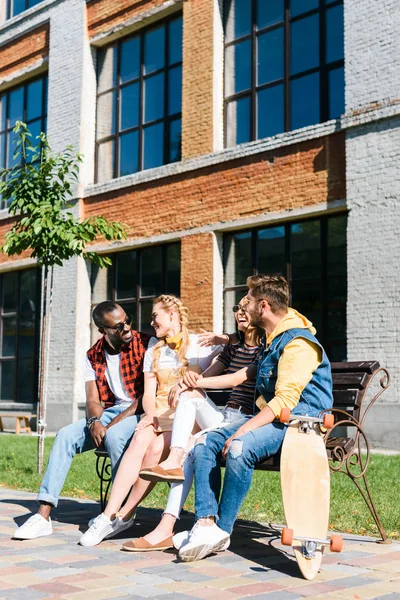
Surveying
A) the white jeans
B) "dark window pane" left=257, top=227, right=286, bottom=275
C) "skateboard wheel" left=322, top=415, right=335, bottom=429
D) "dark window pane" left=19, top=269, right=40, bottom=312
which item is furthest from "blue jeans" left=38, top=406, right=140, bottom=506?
"dark window pane" left=19, top=269, right=40, bottom=312

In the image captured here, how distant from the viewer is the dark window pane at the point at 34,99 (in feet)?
69.1

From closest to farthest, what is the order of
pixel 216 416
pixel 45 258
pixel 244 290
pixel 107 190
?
pixel 216 416, pixel 45 258, pixel 244 290, pixel 107 190

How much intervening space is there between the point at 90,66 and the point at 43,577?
→ 16367 millimetres

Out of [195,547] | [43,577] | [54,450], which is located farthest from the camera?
[54,450]

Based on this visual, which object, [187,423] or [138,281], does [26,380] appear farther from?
[187,423]

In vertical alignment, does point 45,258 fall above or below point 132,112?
below

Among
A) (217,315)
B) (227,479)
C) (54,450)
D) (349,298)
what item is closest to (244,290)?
(217,315)

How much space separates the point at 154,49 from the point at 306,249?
6.30m

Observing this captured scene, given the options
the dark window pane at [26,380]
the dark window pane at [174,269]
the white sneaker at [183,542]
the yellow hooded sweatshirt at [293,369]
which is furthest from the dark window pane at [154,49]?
the white sneaker at [183,542]

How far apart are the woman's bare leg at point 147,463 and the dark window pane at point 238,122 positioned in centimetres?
1074

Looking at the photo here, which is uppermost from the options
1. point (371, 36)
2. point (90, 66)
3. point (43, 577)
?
point (90, 66)

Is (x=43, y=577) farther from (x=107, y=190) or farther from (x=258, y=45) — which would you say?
(x=107, y=190)

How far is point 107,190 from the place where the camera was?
59.1 feet

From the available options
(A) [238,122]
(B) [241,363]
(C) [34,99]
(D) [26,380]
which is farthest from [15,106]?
(B) [241,363]
